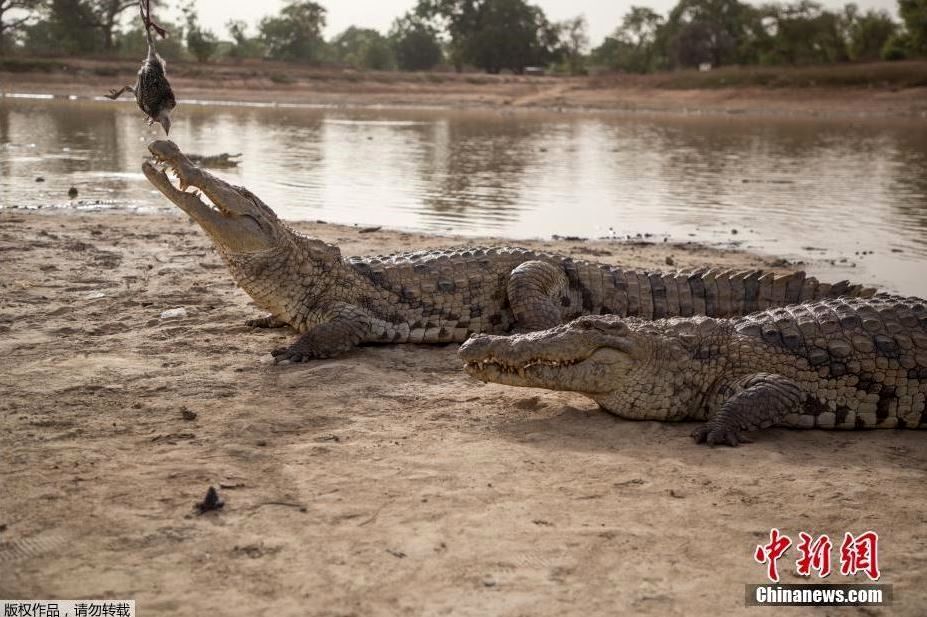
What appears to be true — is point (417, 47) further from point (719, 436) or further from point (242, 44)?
point (719, 436)

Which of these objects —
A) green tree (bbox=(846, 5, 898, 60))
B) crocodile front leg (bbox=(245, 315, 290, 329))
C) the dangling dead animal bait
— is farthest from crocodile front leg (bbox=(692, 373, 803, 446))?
green tree (bbox=(846, 5, 898, 60))

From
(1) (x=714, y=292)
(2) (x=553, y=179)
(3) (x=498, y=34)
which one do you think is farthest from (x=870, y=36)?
(1) (x=714, y=292)

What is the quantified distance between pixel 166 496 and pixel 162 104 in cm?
279

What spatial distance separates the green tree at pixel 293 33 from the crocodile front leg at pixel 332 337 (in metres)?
62.2

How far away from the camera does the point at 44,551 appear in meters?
3.01

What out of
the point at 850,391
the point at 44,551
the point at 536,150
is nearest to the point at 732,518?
the point at 850,391

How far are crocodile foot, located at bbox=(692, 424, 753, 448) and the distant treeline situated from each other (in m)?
39.7

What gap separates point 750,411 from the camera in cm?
437

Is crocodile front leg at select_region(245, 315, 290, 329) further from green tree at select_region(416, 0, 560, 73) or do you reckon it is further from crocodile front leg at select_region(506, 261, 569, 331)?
green tree at select_region(416, 0, 560, 73)

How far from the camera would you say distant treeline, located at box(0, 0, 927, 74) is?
51.2 meters

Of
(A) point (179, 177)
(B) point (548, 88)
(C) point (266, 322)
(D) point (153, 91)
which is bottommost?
(C) point (266, 322)

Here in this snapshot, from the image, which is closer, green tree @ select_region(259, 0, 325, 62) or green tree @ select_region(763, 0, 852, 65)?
green tree @ select_region(763, 0, 852, 65)

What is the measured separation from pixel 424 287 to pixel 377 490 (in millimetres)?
2713

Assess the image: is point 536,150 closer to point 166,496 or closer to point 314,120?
point 314,120
